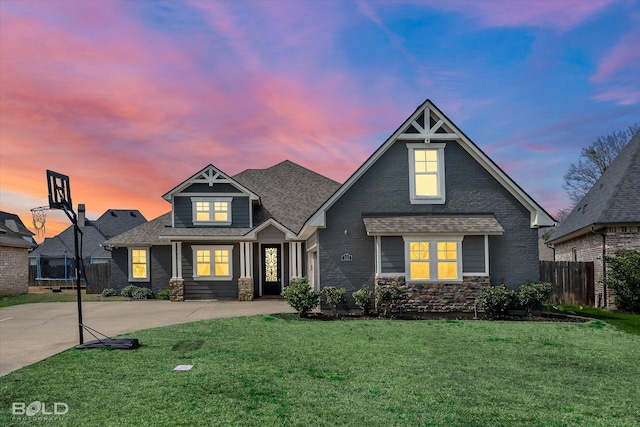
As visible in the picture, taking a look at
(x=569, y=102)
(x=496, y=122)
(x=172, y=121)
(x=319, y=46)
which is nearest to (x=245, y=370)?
(x=319, y=46)

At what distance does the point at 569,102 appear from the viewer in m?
22.1

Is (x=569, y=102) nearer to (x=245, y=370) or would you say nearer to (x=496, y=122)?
(x=496, y=122)

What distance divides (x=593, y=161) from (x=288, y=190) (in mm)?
25323

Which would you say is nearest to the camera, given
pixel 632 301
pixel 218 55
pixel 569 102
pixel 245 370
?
pixel 245 370

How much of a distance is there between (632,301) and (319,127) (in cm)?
1376

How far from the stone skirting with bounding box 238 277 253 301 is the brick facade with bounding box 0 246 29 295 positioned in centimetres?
1532

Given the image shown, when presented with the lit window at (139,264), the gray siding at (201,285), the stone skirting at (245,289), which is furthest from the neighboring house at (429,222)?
the lit window at (139,264)

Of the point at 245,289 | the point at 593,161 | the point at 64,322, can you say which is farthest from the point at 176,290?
the point at 593,161

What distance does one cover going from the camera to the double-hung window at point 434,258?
15727 millimetres

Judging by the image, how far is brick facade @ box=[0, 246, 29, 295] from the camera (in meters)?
27.4

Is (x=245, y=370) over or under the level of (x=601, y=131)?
under

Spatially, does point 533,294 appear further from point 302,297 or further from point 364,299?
point 302,297

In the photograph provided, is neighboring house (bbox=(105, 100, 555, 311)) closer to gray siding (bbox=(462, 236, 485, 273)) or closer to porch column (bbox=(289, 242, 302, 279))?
gray siding (bbox=(462, 236, 485, 273))

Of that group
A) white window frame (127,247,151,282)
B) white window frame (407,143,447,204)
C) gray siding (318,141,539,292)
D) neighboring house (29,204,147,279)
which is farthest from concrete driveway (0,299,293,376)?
neighboring house (29,204,147,279)
